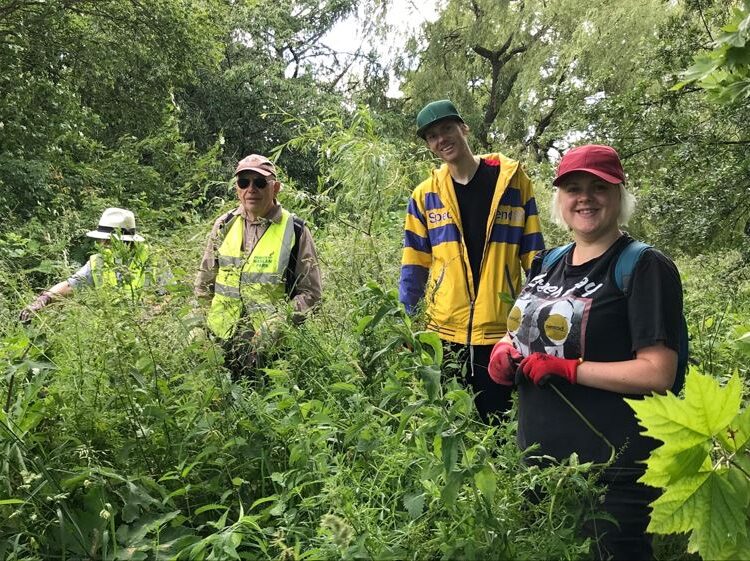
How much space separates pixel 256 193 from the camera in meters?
3.41

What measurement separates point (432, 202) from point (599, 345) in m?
1.50

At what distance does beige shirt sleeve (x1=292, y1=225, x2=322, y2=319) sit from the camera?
3213 millimetres

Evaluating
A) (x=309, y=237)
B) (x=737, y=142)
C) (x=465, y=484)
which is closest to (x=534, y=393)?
(x=465, y=484)

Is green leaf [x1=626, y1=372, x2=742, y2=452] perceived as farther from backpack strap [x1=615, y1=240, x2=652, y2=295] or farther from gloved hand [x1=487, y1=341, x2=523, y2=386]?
gloved hand [x1=487, y1=341, x2=523, y2=386]

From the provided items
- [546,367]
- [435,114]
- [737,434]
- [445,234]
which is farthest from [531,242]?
[737,434]

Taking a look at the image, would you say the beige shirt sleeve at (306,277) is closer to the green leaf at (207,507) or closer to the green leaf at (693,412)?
the green leaf at (207,507)

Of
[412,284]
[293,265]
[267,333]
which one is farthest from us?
[293,265]

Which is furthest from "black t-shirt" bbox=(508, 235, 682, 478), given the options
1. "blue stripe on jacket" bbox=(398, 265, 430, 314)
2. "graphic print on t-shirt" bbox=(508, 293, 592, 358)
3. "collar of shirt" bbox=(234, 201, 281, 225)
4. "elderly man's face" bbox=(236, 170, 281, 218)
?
"elderly man's face" bbox=(236, 170, 281, 218)

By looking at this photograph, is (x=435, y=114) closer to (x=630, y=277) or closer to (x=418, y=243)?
(x=418, y=243)

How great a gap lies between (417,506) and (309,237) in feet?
6.51

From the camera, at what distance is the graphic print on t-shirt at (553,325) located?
1.82 m

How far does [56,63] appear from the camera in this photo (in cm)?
1167

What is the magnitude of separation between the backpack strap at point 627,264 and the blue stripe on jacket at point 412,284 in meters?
1.43

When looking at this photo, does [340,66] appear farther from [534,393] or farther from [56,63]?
[534,393]
